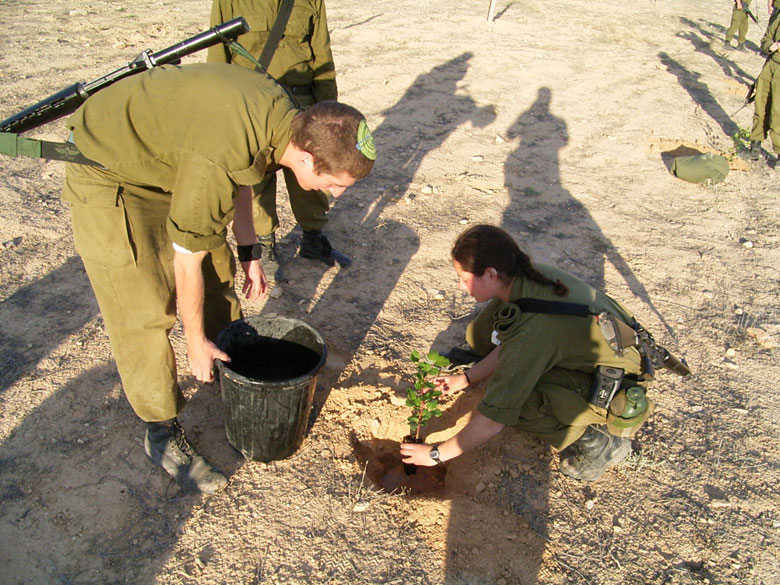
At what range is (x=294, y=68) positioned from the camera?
3.93 m

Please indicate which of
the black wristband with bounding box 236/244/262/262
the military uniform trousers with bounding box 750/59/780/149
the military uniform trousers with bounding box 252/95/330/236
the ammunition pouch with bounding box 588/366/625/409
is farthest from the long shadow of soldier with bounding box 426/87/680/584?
the military uniform trousers with bounding box 750/59/780/149

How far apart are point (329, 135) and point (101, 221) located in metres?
0.92

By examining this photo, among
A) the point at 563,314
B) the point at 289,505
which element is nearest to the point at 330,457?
the point at 289,505

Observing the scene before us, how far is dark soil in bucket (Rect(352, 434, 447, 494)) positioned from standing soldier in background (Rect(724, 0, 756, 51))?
11953 millimetres

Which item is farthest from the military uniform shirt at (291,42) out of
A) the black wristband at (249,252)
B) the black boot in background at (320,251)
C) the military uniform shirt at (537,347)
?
the military uniform shirt at (537,347)

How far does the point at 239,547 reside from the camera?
247cm

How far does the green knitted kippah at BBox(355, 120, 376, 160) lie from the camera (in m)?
2.01

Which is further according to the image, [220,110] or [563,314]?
[563,314]

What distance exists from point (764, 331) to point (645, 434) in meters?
1.56

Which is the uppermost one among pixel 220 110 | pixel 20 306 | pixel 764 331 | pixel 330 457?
pixel 220 110

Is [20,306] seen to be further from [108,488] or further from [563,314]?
[563,314]

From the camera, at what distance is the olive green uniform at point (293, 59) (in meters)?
3.70

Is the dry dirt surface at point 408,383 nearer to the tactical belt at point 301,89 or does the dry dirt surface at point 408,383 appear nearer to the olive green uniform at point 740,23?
the tactical belt at point 301,89

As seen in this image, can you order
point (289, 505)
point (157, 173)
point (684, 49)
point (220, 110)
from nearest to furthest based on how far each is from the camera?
point (220, 110) < point (157, 173) < point (289, 505) < point (684, 49)
